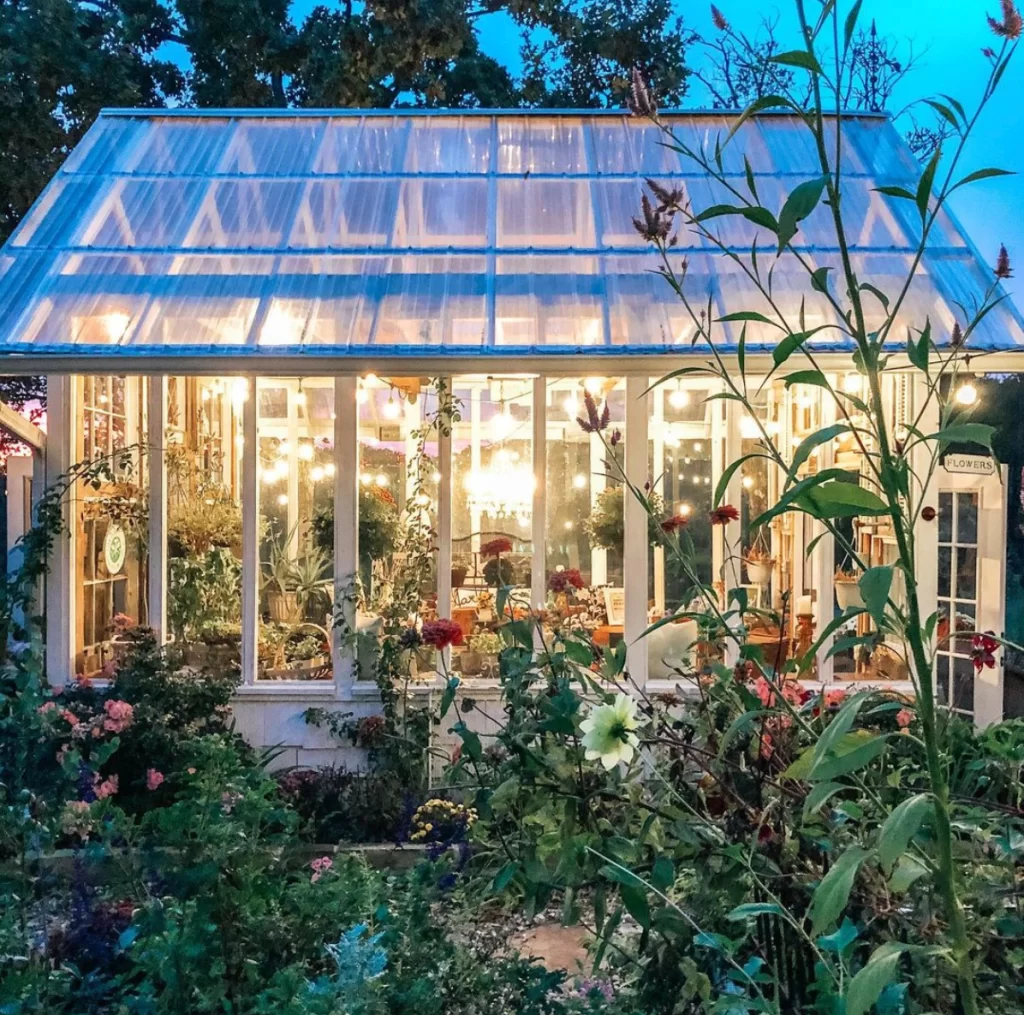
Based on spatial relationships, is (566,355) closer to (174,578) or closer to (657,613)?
(657,613)

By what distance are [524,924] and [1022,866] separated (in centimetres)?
246

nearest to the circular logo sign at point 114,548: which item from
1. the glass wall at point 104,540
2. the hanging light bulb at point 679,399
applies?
the glass wall at point 104,540

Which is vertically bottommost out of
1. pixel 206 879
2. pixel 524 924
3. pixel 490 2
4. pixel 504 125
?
pixel 524 924

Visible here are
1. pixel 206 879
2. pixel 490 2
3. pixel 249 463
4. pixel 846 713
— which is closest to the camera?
pixel 846 713

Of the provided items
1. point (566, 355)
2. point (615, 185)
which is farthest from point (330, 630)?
point (615, 185)

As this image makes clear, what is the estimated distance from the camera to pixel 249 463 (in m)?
5.45

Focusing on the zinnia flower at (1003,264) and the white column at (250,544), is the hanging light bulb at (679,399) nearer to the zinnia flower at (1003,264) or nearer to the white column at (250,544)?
the white column at (250,544)

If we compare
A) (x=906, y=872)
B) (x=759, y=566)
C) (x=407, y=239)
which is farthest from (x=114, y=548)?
(x=906, y=872)

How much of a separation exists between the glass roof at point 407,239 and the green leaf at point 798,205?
3540mm

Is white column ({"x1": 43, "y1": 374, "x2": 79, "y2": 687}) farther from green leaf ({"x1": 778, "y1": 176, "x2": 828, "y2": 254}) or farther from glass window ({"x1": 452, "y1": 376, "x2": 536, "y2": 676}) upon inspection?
green leaf ({"x1": 778, "y1": 176, "x2": 828, "y2": 254})

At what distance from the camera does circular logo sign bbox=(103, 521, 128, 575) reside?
573 centimetres

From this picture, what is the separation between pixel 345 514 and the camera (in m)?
5.52

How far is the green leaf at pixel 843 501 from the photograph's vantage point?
1.09 meters

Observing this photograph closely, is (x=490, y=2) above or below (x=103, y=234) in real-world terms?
above
